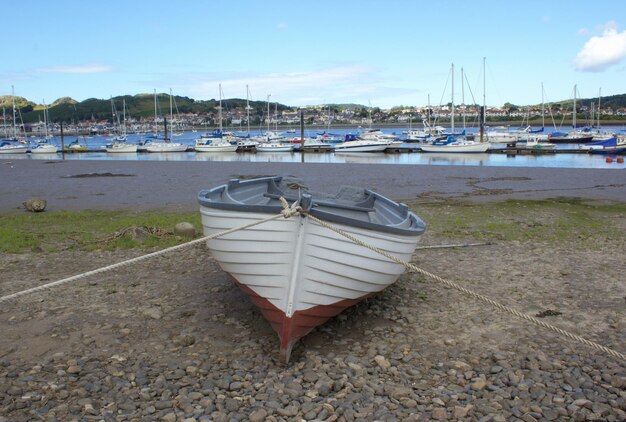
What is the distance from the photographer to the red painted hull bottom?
5996mm

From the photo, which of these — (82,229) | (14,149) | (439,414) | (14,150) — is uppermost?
(14,149)

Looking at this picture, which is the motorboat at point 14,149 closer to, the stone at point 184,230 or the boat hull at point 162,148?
the boat hull at point 162,148

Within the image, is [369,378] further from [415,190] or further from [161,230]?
[415,190]

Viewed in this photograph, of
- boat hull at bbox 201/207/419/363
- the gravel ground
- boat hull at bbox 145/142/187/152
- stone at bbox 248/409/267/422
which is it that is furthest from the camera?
boat hull at bbox 145/142/187/152

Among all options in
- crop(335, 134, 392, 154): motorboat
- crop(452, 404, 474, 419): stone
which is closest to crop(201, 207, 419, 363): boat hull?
crop(452, 404, 474, 419): stone

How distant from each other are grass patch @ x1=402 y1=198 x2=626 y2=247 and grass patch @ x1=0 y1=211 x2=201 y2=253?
21.0 ft

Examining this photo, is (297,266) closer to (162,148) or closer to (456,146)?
(456,146)

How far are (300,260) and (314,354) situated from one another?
44.0 inches

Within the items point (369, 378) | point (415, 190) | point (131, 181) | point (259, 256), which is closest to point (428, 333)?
point (369, 378)

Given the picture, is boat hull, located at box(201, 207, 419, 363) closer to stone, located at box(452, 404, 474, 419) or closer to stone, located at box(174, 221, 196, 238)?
stone, located at box(452, 404, 474, 419)

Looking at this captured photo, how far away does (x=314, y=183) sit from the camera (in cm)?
2738

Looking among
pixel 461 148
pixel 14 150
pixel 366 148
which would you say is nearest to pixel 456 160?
pixel 461 148

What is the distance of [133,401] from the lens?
5.13m

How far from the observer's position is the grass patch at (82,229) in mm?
11641
